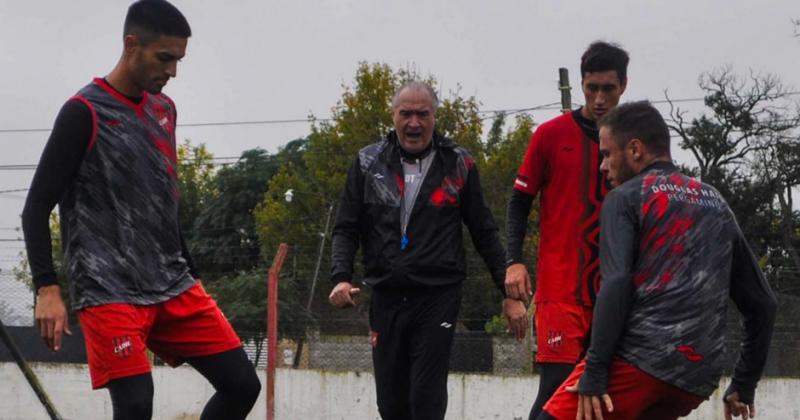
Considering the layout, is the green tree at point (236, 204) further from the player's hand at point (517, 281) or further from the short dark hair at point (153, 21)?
the short dark hair at point (153, 21)

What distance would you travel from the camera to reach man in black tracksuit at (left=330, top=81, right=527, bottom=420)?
664cm

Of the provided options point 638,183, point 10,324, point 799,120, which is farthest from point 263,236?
point 638,183

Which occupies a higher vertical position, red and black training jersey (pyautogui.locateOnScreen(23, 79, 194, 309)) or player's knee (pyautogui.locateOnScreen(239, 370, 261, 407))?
red and black training jersey (pyautogui.locateOnScreen(23, 79, 194, 309))

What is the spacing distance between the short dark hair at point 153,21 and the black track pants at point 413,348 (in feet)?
6.59

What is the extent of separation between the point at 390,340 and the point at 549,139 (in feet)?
4.34

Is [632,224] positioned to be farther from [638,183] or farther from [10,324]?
[10,324]

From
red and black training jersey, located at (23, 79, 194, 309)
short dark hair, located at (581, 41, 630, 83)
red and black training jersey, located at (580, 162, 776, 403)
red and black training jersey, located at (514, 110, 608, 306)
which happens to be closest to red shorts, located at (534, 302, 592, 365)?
red and black training jersey, located at (514, 110, 608, 306)

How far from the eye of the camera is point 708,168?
158ft

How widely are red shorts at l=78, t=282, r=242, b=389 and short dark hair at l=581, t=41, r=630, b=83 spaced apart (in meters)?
2.09

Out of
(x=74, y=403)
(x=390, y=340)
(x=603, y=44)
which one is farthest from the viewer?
(x=74, y=403)

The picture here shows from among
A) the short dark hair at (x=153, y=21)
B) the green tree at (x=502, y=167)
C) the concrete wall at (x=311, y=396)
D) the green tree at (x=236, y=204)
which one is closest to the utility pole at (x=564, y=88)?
the green tree at (x=502, y=167)

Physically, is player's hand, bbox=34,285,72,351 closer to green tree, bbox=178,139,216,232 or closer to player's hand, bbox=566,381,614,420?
player's hand, bbox=566,381,614,420

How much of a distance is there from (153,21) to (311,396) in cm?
943

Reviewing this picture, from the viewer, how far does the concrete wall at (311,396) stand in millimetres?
13789
